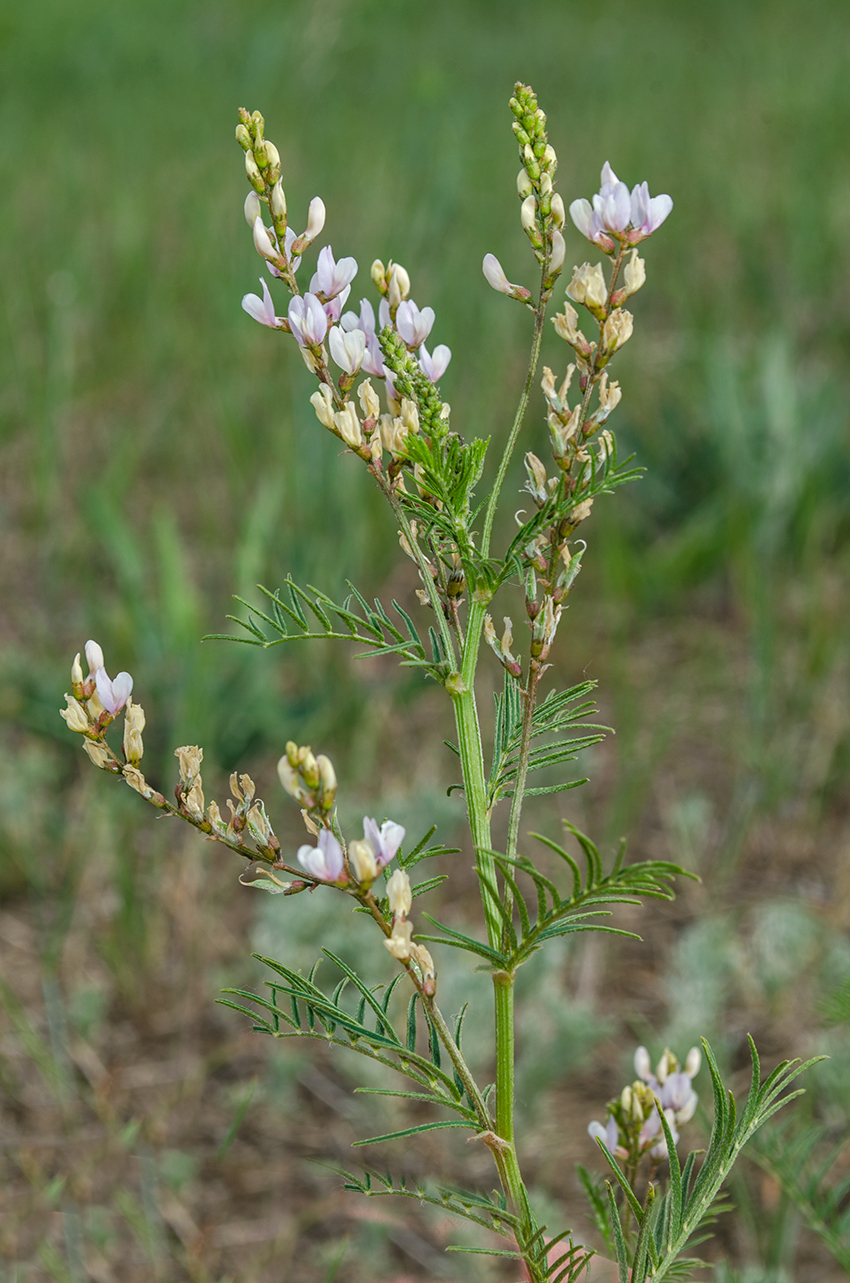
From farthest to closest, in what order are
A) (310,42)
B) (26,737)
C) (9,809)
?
(310,42), (26,737), (9,809)

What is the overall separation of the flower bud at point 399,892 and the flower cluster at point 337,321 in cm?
25

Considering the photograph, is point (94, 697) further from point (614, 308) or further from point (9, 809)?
point (9, 809)

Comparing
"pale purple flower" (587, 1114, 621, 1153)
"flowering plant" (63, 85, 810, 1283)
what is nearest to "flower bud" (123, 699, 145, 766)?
"flowering plant" (63, 85, 810, 1283)

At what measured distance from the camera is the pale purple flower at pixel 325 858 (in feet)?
2.14

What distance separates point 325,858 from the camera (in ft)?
2.15

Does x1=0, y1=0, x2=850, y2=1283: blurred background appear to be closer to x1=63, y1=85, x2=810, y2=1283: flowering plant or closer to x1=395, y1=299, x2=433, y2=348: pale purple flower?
x1=63, y1=85, x2=810, y2=1283: flowering plant

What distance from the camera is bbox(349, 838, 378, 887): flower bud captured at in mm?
660

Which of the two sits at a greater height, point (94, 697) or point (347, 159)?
point (347, 159)

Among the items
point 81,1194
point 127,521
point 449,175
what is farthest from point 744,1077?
point 127,521

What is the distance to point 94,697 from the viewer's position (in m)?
0.76

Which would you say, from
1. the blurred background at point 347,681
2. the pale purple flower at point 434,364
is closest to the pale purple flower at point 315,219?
the pale purple flower at point 434,364

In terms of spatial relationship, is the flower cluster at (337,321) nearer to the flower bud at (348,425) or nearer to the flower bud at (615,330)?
the flower bud at (348,425)

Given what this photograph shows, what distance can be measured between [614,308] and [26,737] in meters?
2.06

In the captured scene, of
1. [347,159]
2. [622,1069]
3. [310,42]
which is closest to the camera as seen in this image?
[622,1069]
